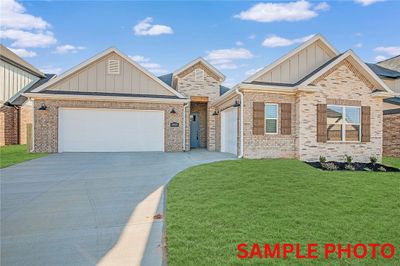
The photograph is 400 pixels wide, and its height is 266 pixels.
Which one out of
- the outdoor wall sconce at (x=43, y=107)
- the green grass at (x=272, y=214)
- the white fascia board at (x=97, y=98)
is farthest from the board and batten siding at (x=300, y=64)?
the outdoor wall sconce at (x=43, y=107)

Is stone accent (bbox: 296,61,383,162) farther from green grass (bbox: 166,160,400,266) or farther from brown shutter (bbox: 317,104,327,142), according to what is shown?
green grass (bbox: 166,160,400,266)

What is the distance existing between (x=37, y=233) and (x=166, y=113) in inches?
419

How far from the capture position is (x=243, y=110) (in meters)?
11.1

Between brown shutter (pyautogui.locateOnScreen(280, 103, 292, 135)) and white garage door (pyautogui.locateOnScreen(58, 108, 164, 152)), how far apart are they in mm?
6714

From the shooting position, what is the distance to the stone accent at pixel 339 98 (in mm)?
11203

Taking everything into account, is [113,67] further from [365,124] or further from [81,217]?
[365,124]

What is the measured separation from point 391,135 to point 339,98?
19.6 feet

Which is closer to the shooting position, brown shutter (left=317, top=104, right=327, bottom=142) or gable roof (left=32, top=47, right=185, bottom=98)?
brown shutter (left=317, top=104, right=327, bottom=142)

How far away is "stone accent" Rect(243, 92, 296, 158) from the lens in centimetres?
1106

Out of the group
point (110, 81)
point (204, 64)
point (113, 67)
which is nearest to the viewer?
point (110, 81)

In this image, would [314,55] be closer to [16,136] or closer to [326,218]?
[326,218]

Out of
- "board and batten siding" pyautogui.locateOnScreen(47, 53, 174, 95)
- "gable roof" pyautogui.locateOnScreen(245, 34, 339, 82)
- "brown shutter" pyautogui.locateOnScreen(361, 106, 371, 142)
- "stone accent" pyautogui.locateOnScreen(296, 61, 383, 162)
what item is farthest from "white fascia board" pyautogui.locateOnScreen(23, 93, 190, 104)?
"brown shutter" pyautogui.locateOnScreen(361, 106, 371, 142)

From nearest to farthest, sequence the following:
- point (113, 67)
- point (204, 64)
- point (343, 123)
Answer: point (343, 123)
point (113, 67)
point (204, 64)

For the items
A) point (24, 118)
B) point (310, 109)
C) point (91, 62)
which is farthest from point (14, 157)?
point (310, 109)
